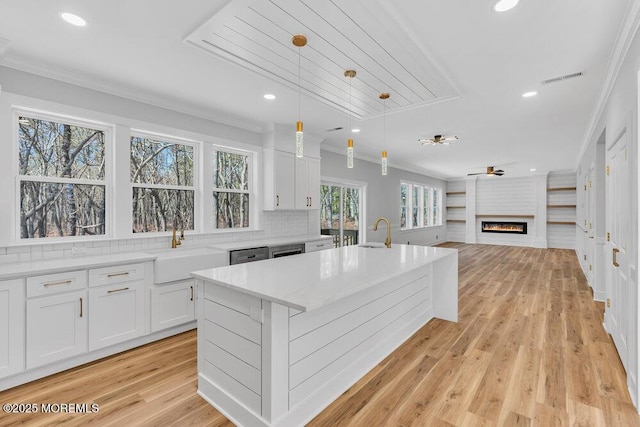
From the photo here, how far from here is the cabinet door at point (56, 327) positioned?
246cm

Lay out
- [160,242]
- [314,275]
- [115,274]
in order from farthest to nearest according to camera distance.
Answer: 1. [160,242]
2. [115,274]
3. [314,275]

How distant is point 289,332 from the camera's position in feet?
6.14

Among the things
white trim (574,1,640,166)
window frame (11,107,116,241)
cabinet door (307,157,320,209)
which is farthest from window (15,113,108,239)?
white trim (574,1,640,166)

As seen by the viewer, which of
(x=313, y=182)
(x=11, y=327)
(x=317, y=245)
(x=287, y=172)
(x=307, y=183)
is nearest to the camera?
(x=11, y=327)

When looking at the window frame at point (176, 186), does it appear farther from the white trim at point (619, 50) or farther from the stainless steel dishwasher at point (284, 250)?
the white trim at point (619, 50)

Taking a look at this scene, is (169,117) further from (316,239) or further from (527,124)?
(527,124)

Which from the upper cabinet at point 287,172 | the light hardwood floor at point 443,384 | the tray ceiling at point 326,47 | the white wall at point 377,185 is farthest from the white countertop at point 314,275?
the white wall at point 377,185

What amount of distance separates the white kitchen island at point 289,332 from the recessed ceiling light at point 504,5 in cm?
181

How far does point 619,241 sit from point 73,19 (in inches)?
178

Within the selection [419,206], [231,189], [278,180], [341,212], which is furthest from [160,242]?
[419,206]

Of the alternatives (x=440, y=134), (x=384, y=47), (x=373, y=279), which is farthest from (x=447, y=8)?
(x=440, y=134)

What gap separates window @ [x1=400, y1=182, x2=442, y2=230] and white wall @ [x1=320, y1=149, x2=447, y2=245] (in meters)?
0.25

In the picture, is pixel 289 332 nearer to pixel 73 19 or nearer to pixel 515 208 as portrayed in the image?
pixel 73 19

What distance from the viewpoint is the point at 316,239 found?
5.09 meters
